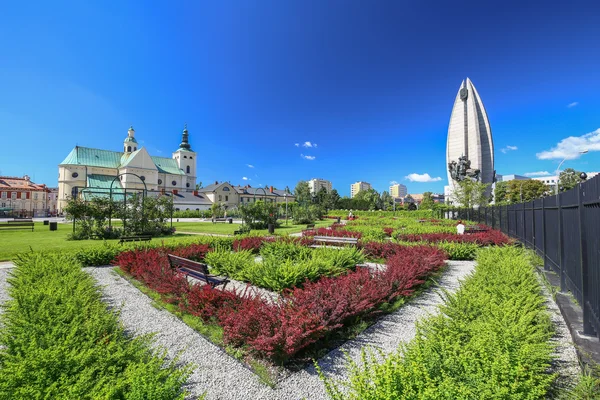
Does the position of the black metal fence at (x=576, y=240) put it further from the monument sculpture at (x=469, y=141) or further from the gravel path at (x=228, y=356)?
the monument sculpture at (x=469, y=141)

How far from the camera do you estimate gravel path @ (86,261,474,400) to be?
2.92m

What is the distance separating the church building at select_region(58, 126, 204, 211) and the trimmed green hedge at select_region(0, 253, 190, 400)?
2575 inches

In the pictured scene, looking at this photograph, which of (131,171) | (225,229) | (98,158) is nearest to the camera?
(225,229)

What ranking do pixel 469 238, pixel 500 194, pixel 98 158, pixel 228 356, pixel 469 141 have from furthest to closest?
1. pixel 98 158
2. pixel 500 194
3. pixel 469 141
4. pixel 469 238
5. pixel 228 356

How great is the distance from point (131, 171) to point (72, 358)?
275ft

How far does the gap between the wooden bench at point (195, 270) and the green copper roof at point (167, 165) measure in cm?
9025

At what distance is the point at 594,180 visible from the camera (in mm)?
3289

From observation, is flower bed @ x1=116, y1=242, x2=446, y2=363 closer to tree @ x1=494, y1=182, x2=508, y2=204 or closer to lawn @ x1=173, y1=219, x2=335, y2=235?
lawn @ x1=173, y1=219, x2=335, y2=235

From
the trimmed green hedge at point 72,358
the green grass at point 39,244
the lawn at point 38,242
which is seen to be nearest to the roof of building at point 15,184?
the lawn at point 38,242

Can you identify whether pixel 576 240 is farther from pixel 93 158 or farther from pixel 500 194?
pixel 93 158

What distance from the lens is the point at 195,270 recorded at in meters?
6.27

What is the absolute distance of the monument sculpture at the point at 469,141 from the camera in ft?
143

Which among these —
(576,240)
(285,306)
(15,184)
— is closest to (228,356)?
(285,306)

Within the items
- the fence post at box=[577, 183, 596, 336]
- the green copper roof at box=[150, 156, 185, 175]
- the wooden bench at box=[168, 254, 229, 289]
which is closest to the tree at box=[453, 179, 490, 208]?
the fence post at box=[577, 183, 596, 336]
